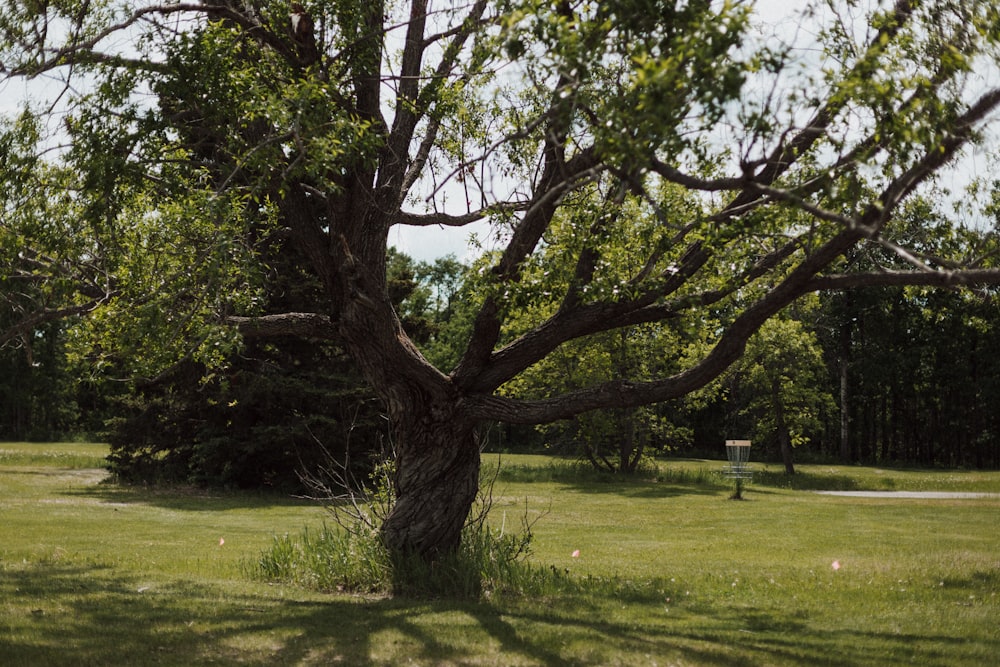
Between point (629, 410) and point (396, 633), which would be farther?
point (629, 410)

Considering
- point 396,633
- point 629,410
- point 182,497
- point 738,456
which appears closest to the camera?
point 396,633

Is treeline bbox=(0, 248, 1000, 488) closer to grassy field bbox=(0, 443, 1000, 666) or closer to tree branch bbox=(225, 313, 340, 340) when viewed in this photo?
tree branch bbox=(225, 313, 340, 340)

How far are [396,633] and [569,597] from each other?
2948mm

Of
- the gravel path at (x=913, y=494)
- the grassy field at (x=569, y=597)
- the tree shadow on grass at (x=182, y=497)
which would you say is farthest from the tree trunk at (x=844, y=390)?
the tree shadow on grass at (x=182, y=497)

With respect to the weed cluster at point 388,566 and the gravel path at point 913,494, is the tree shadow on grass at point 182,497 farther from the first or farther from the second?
the gravel path at point 913,494

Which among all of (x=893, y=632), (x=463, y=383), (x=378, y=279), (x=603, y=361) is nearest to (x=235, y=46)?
(x=378, y=279)

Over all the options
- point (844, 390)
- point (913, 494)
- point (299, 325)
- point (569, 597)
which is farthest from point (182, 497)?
point (844, 390)

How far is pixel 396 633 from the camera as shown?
7.93m

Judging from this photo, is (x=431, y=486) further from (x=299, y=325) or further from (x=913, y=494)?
(x=913, y=494)

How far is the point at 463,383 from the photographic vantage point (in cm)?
1032

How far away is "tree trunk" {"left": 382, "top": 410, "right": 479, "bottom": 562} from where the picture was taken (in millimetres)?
10219

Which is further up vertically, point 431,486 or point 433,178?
point 433,178

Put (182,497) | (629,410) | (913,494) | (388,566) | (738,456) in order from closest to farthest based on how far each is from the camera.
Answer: (388,566), (182,497), (738,456), (913,494), (629,410)

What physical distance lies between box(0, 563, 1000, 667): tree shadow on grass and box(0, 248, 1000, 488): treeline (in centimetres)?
227
